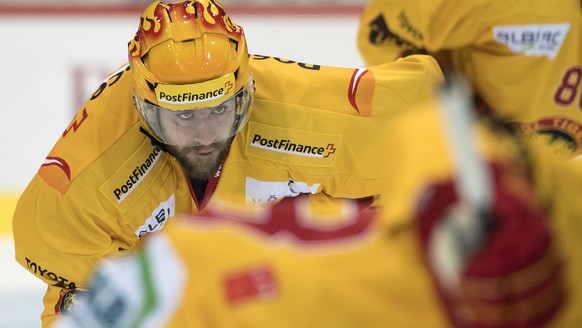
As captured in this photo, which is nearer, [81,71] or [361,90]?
[361,90]

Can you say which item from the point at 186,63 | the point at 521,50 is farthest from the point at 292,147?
the point at 521,50

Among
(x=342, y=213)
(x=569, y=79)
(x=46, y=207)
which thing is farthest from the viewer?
(x=569, y=79)

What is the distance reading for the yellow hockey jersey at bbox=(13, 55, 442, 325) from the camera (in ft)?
5.89

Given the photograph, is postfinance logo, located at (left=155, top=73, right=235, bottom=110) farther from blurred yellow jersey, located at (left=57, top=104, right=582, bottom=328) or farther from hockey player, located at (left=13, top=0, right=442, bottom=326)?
blurred yellow jersey, located at (left=57, top=104, right=582, bottom=328)

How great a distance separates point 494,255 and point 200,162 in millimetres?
Result: 1250

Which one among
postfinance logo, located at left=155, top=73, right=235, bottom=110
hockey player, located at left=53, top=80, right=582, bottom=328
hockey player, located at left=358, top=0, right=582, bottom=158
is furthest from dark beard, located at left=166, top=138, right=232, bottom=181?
hockey player, located at left=53, top=80, right=582, bottom=328

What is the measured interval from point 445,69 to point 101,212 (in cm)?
88

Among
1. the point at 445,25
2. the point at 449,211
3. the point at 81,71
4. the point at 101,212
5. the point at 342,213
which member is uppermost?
the point at 449,211

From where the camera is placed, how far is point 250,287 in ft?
2.34

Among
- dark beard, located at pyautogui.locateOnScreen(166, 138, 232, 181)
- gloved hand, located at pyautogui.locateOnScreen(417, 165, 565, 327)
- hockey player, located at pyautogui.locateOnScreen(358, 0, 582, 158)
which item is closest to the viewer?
gloved hand, located at pyautogui.locateOnScreen(417, 165, 565, 327)

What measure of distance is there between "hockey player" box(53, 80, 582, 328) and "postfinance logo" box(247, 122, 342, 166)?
3.59 ft

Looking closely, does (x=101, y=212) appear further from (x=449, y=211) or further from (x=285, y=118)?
(x=449, y=211)

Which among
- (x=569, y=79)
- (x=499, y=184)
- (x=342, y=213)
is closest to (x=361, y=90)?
(x=569, y=79)

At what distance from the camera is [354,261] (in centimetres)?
71
